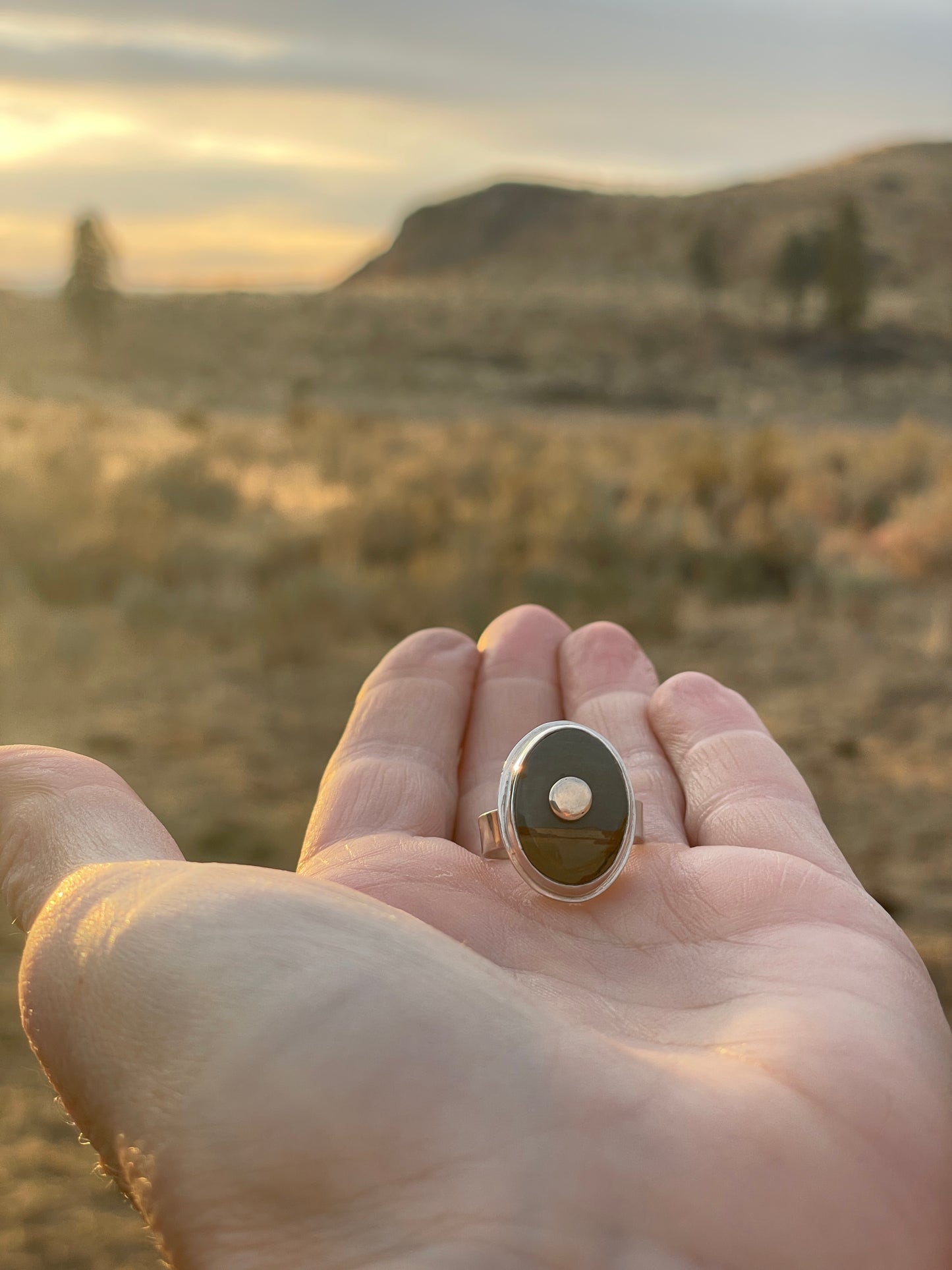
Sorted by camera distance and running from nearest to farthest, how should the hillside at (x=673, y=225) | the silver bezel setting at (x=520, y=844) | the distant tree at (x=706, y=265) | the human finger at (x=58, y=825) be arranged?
the human finger at (x=58, y=825) → the silver bezel setting at (x=520, y=844) → the distant tree at (x=706, y=265) → the hillside at (x=673, y=225)

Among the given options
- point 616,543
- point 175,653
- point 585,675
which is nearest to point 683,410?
point 616,543

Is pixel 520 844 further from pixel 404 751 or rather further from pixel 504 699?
pixel 504 699

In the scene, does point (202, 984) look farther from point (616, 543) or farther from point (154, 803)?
point (616, 543)

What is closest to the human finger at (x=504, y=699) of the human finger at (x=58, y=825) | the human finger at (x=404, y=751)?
the human finger at (x=404, y=751)

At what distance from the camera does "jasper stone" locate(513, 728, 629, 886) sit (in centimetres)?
190

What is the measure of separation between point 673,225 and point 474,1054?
9701 cm

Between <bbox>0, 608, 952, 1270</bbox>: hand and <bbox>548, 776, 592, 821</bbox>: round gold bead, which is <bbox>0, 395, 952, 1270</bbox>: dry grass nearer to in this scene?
<bbox>0, 608, 952, 1270</bbox>: hand

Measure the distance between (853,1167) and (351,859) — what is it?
97 cm

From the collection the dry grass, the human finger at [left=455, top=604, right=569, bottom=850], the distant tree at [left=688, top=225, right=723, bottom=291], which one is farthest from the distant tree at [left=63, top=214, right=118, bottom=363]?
the human finger at [left=455, top=604, right=569, bottom=850]

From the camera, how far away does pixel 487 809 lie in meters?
2.28

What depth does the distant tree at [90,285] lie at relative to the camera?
4872 centimetres

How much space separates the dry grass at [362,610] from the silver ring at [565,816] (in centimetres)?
138

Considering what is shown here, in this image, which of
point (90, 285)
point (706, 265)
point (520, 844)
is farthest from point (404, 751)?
point (706, 265)

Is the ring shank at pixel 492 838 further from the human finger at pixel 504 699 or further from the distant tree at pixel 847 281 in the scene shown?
the distant tree at pixel 847 281
